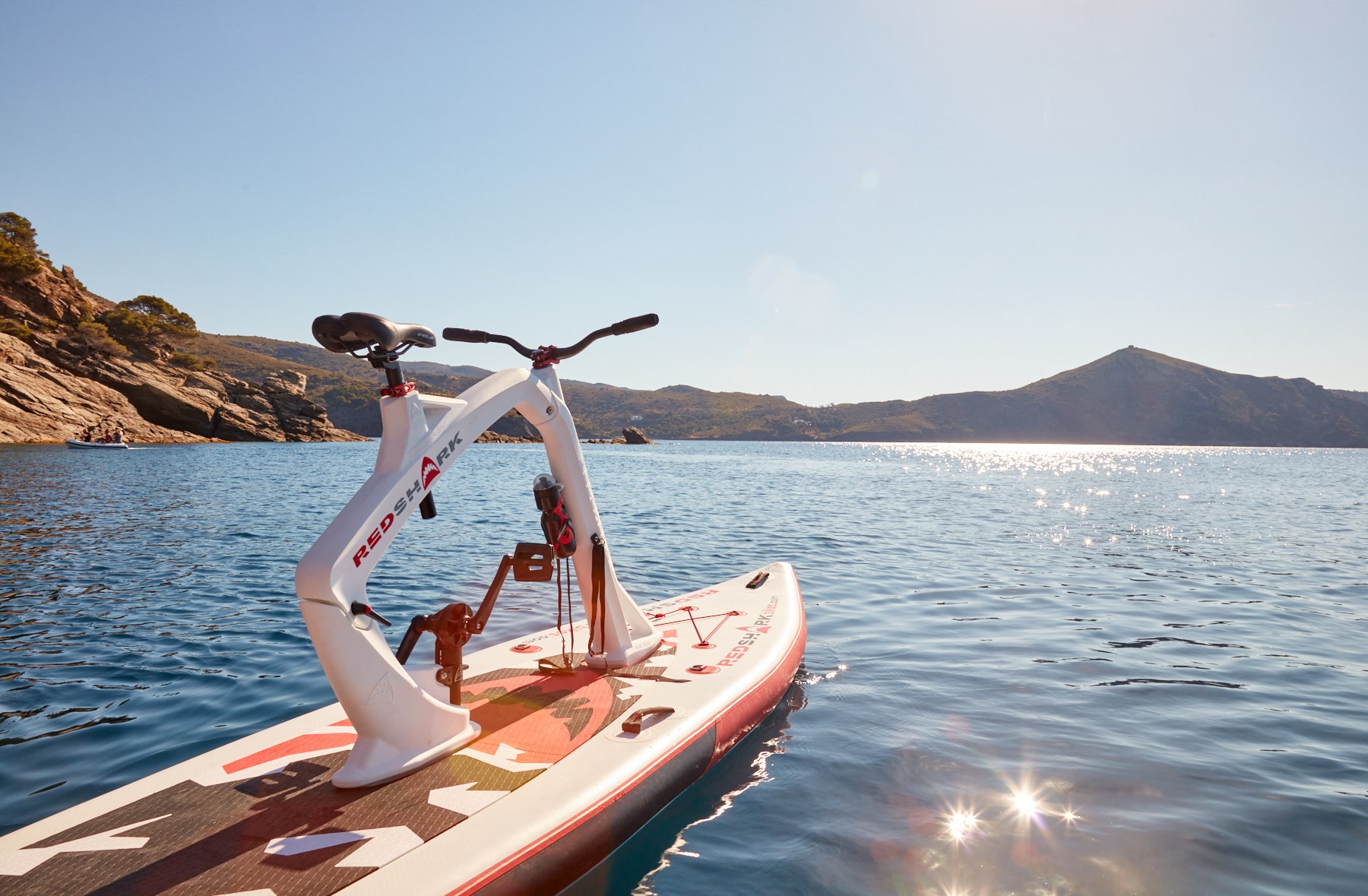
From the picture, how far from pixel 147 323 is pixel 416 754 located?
308ft

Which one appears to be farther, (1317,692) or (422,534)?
(422,534)

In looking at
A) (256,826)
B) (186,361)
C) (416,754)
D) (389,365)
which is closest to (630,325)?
(389,365)

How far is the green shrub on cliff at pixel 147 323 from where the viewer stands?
239 ft

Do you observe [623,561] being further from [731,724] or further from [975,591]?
[731,724]

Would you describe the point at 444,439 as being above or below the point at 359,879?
above

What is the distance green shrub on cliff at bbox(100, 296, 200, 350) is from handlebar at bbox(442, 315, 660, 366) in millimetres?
90047

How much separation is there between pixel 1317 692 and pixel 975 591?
5.10 metres

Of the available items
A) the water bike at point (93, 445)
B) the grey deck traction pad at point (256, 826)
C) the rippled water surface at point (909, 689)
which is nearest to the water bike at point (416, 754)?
the grey deck traction pad at point (256, 826)

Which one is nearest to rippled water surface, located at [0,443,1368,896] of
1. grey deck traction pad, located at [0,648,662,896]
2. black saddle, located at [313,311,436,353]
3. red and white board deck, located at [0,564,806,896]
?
red and white board deck, located at [0,564,806,896]

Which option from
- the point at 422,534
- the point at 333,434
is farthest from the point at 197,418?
the point at 422,534

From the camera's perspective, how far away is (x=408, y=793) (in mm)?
3564

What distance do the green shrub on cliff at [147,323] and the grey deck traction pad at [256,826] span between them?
91.0 metres

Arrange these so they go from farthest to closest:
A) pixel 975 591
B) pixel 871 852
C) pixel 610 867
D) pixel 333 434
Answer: pixel 333 434 < pixel 975 591 < pixel 871 852 < pixel 610 867

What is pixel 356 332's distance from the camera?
355 cm
